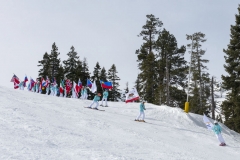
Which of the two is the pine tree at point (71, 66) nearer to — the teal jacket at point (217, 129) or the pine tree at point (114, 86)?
the pine tree at point (114, 86)

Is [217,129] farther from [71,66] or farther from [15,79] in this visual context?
[71,66]

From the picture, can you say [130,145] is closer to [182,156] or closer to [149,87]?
[182,156]

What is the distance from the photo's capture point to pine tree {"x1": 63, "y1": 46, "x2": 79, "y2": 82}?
5449 cm

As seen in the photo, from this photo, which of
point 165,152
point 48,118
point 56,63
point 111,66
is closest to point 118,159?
point 165,152

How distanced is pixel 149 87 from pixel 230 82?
54.3ft

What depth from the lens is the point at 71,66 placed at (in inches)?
2207

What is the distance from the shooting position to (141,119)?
2050cm

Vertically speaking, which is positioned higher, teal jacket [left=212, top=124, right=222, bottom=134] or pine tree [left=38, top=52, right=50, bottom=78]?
pine tree [left=38, top=52, right=50, bottom=78]

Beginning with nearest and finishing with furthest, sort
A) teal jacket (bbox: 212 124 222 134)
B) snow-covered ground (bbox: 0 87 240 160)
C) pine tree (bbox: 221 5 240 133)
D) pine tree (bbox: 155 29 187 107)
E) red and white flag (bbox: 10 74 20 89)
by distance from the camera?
snow-covered ground (bbox: 0 87 240 160), teal jacket (bbox: 212 124 222 134), pine tree (bbox: 221 5 240 133), red and white flag (bbox: 10 74 20 89), pine tree (bbox: 155 29 187 107)

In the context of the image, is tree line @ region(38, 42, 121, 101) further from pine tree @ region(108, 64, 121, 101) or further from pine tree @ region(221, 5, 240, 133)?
pine tree @ region(221, 5, 240, 133)

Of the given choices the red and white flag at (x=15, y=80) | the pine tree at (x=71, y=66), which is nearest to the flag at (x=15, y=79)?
the red and white flag at (x=15, y=80)

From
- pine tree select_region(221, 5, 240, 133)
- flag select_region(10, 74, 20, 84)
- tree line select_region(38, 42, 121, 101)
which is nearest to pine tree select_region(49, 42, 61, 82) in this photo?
tree line select_region(38, 42, 121, 101)

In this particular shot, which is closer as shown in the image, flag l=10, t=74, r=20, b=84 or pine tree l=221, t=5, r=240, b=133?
pine tree l=221, t=5, r=240, b=133

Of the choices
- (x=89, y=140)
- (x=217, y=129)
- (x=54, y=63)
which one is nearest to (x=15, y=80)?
(x=54, y=63)
